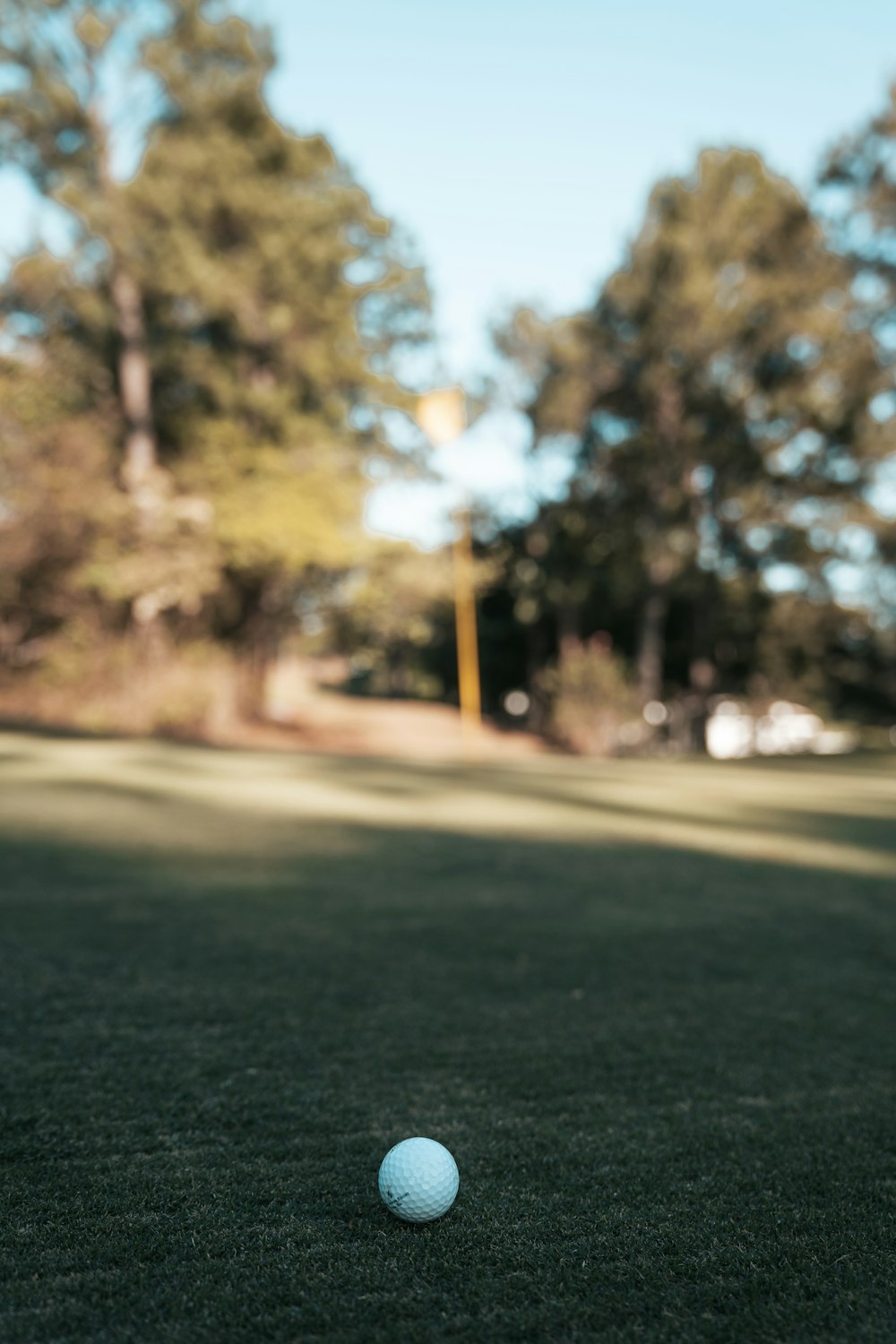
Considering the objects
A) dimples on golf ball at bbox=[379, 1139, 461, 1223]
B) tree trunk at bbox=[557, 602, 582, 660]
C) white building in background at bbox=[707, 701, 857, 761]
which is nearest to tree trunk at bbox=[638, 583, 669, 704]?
white building in background at bbox=[707, 701, 857, 761]

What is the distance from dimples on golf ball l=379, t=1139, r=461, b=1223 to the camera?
190 cm

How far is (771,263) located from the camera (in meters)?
26.8

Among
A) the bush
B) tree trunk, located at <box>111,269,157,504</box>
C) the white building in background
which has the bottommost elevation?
the white building in background

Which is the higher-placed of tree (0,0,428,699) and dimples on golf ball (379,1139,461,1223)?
tree (0,0,428,699)

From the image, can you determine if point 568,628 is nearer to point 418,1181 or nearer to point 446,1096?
point 446,1096

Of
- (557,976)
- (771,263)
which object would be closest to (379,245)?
(771,263)

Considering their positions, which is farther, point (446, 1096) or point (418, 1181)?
point (446, 1096)

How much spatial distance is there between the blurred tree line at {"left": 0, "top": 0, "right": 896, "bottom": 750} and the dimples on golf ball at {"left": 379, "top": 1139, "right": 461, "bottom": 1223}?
1770 centimetres

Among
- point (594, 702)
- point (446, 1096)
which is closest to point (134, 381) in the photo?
point (594, 702)

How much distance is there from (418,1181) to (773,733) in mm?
37894

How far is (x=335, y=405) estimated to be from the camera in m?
22.6

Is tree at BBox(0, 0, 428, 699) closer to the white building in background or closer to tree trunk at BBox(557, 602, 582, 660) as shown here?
tree trunk at BBox(557, 602, 582, 660)

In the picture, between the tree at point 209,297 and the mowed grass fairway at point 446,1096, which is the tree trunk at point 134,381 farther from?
the mowed grass fairway at point 446,1096

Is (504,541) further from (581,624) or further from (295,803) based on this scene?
(295,803)
